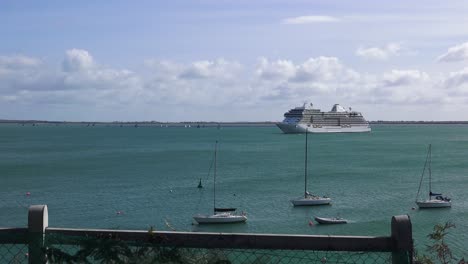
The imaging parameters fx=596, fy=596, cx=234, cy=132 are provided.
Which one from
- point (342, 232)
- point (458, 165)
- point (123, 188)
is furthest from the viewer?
point (458, 165)

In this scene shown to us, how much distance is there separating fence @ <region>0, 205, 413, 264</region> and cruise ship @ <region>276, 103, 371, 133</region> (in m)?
139

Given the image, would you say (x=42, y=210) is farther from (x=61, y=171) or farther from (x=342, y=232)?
(x=61, y=171)

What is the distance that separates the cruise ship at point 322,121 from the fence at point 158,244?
139 m

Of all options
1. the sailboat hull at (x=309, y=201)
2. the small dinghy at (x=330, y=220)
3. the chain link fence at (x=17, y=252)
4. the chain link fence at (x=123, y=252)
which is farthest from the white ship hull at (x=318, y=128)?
the chain link fence at (x=123, y=252)

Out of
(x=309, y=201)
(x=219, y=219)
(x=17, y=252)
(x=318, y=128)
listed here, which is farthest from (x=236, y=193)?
(x=318, y=128)

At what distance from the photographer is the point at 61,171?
64.5 metres

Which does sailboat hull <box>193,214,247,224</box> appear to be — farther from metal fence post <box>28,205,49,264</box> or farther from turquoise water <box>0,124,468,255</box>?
metal fence post <box>28,205,49,264</box>

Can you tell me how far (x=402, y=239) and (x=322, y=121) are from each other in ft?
484

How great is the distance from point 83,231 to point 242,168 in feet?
207

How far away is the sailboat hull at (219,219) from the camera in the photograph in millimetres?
31750

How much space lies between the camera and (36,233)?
4242 mm

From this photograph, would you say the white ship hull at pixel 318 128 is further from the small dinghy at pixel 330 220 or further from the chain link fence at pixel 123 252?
the chain link fence at pixel 123 252

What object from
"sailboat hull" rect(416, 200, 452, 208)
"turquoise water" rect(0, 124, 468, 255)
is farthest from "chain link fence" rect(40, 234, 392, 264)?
"sailboat hull" rect(416, 200, 452, 208)

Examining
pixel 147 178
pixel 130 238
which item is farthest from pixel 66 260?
pixel 147 178
